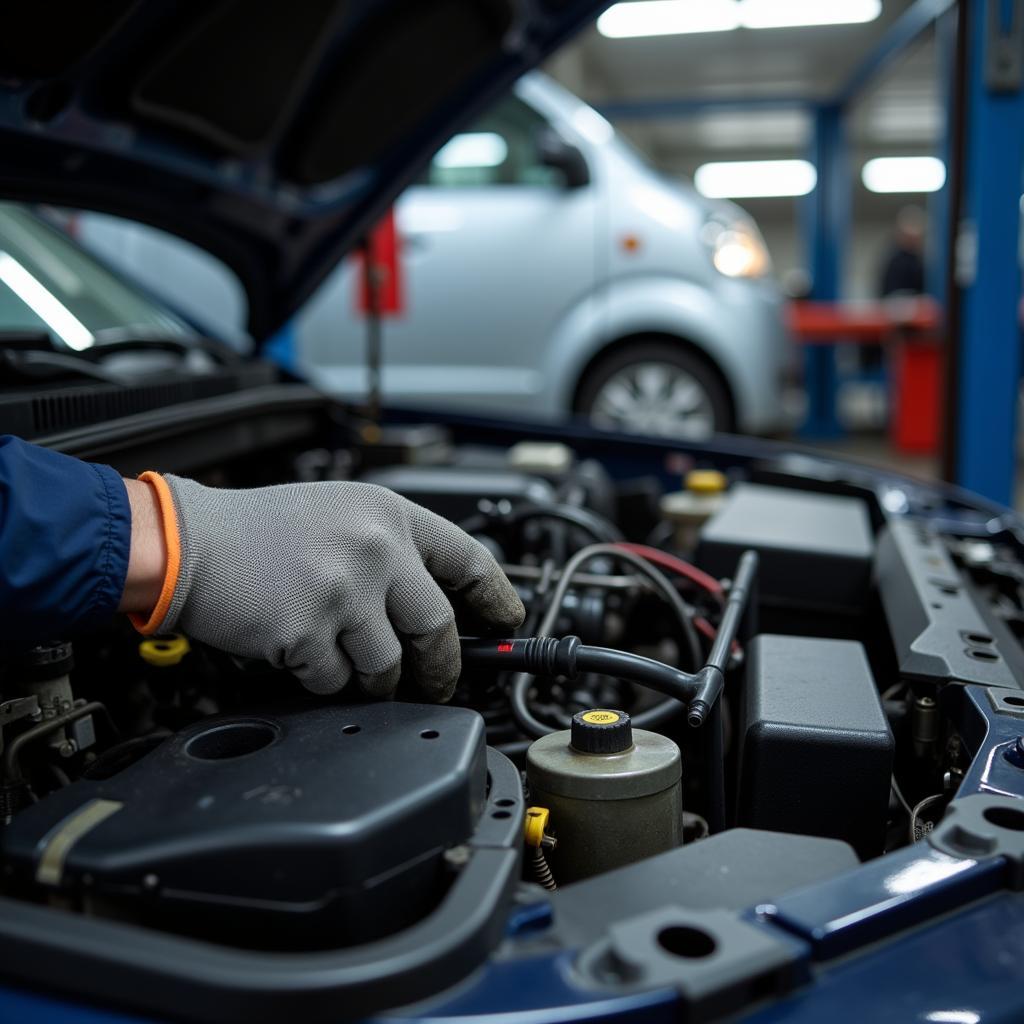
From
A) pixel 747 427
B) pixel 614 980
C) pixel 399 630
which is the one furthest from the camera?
pixel 747 427

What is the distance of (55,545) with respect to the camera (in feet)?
2.42

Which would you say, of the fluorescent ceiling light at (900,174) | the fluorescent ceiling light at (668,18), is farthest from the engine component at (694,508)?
the fluorescent ceiling light at (900,174)

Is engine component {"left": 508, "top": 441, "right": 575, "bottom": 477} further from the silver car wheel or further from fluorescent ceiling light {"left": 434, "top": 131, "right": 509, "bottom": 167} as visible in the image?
fluorescent ceiling light {"left": 434, "top": 131, "right": 509, "bottom": 167}

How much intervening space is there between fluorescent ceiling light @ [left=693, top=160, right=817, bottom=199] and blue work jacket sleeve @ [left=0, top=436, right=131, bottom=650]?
1592 centimetres

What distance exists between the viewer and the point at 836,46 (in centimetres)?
846

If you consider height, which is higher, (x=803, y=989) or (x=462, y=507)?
(x=462, y=507)

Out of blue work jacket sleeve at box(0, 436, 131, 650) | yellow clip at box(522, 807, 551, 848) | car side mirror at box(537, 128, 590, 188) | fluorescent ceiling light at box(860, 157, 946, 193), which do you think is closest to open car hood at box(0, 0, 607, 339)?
blue work jacket sleeve at box(0, 436, 131, 650)

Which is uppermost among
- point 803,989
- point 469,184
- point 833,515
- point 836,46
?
point 836,46

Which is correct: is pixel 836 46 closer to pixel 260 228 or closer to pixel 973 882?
pixel 260 228

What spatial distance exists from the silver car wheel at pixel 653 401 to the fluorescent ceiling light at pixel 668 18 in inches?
146

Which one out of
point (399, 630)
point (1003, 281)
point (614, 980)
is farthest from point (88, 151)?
point (1003, 281)

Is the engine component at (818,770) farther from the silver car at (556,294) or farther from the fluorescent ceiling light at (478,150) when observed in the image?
the fluorescent ceiling light at (478,150)

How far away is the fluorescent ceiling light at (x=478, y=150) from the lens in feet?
13.8

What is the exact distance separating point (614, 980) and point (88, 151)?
4.29ft
